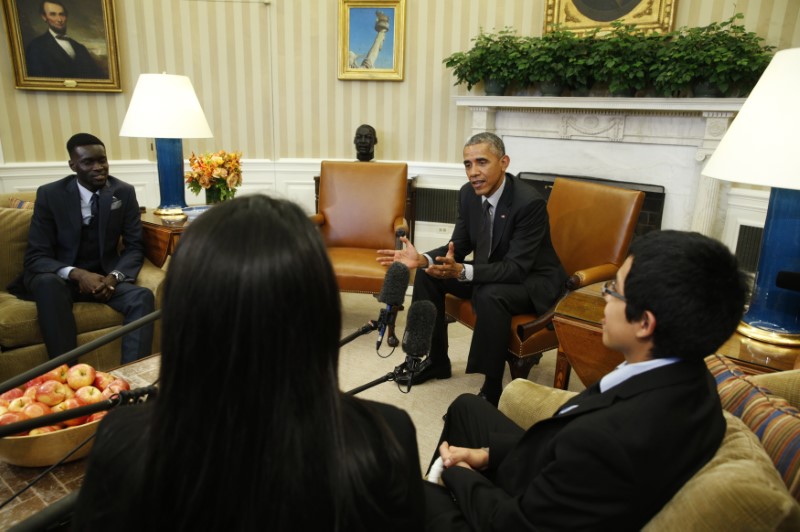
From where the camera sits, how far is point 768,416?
3.84 feet

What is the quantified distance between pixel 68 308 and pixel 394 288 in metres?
2.34

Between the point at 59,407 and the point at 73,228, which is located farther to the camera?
the point at 73,228

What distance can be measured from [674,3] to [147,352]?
4.34 m

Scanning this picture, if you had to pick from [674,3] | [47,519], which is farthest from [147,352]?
[674,3]

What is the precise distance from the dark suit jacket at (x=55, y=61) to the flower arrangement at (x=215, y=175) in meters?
1.89

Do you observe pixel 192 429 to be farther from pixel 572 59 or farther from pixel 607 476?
pixel 572 59

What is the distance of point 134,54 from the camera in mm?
4738

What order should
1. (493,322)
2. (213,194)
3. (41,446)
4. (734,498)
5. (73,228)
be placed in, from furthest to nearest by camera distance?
(213,194) < (73,228) < (493,322) < (41,446) < (734,498)

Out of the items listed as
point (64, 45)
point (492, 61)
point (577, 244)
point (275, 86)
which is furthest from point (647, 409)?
point (64, 45)

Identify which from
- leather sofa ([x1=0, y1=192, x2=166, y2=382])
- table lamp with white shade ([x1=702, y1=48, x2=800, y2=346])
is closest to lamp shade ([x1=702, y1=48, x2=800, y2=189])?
table lamp with white shade ([x1=702, y1=48, x2=800, y2=346])

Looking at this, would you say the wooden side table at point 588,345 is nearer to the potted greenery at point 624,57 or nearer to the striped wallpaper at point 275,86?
the potted greenery at point 624,57

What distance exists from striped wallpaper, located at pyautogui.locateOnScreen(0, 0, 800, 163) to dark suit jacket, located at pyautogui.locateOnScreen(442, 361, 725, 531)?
167 inches

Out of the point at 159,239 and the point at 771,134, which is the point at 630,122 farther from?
the point at 159,239

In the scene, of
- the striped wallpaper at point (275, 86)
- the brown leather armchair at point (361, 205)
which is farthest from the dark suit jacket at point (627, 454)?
the striped wallpaper at point (275, 86)
